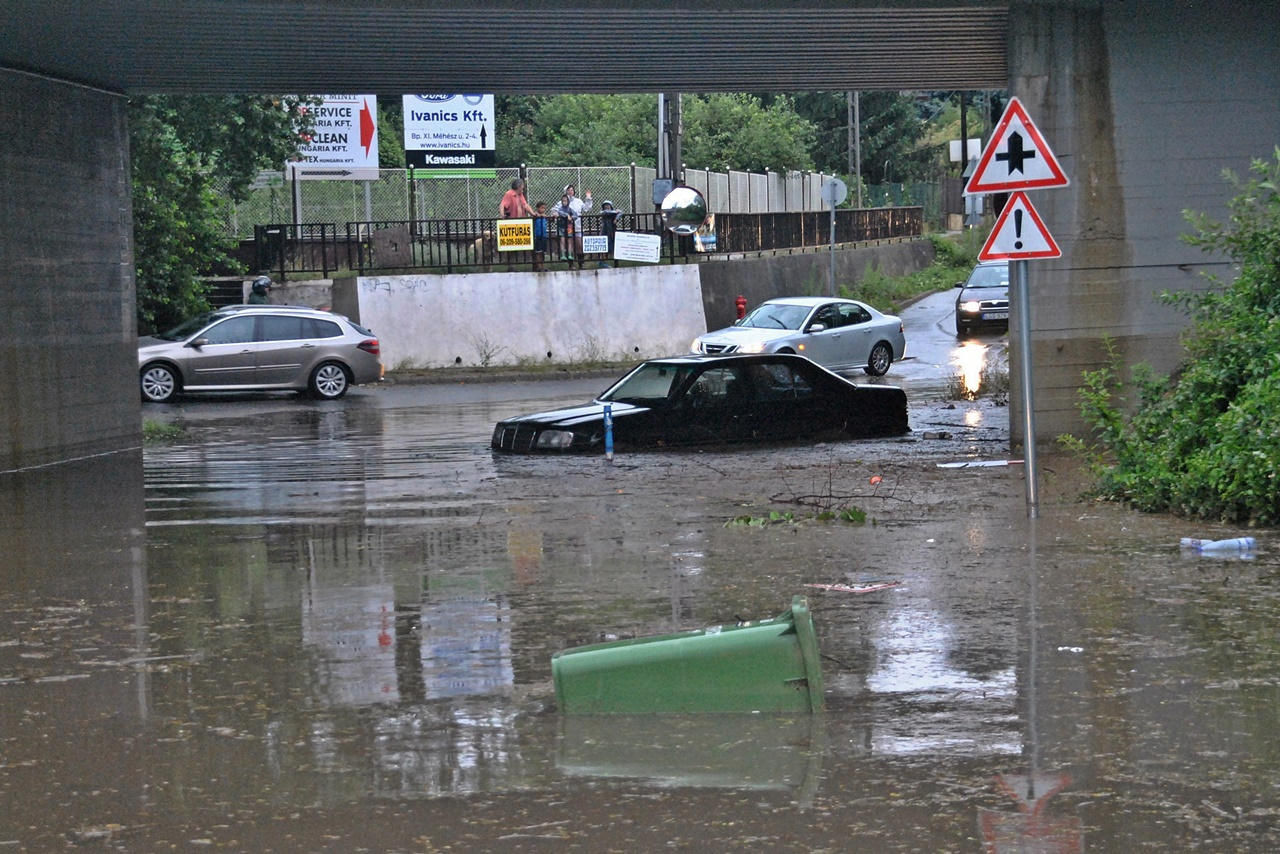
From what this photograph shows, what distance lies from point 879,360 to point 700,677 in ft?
77.9

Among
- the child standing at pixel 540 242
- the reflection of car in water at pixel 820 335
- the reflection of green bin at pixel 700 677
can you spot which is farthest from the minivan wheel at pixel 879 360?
the reflection of green bin at pixel 700 677

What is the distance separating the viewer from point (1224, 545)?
9023 mm

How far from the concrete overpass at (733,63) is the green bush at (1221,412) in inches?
110

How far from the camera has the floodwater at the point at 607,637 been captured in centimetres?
489

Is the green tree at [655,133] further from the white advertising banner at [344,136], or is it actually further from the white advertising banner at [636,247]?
the white advertising banner at [636,247]

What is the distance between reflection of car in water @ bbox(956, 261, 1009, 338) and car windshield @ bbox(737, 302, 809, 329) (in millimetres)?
7428

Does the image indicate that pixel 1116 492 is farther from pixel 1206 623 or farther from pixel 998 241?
pixel 1206 623

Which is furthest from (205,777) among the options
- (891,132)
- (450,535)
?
(891,132)

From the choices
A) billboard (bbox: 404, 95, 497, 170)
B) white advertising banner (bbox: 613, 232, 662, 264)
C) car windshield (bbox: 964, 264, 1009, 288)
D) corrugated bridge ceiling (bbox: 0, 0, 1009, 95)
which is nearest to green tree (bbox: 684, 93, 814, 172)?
billboard (bbox: 404, 95, 497, 170)

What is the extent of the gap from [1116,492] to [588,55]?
26.9ft

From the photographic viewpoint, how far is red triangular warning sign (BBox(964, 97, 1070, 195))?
33.0 feet

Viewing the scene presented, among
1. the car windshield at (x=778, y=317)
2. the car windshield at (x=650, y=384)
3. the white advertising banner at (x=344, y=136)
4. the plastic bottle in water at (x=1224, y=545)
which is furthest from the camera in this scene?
the white advertising banner at (x=344, y=136)

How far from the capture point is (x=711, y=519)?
11.1m

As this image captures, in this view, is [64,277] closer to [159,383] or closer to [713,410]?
[713,410]
